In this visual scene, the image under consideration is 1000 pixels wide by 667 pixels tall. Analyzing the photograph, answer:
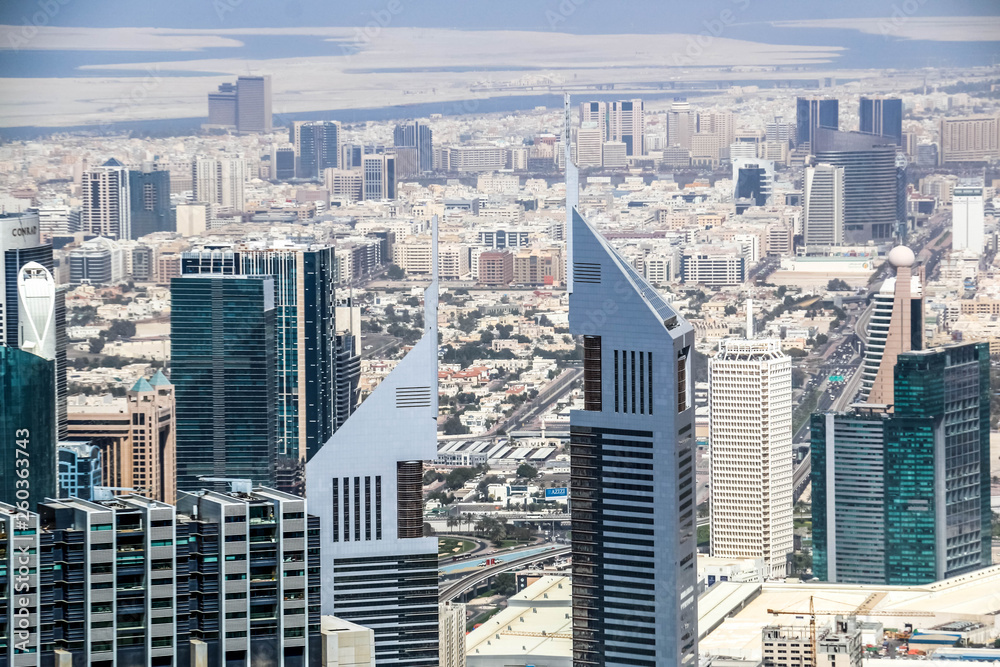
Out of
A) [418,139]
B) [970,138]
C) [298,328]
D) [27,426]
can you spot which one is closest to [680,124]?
[418,139]

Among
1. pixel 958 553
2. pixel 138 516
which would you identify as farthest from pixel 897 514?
pixel 138 516

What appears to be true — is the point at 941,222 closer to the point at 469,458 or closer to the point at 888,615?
the point at 469,458

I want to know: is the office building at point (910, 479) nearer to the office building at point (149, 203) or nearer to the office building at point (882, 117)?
the office building at point (882, 117)

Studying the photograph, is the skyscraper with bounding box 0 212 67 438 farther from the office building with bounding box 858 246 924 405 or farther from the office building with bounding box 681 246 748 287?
the office building with bounding box 681 246 748 287

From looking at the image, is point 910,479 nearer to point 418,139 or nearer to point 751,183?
point 418,139

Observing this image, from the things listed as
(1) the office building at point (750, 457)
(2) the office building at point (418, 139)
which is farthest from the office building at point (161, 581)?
(2) the office building at point (418, 139)

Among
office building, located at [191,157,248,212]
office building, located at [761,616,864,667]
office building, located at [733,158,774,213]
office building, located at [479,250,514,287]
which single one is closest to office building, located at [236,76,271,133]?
office building, located at [191,157,248,212]
